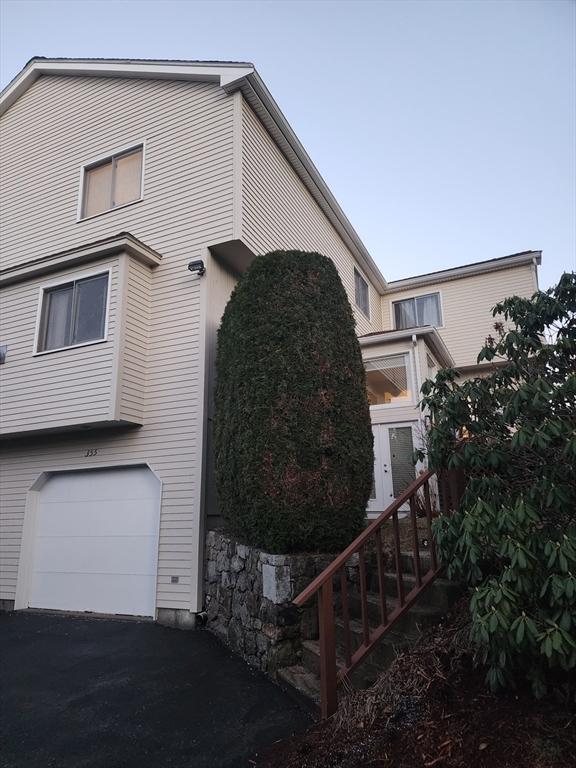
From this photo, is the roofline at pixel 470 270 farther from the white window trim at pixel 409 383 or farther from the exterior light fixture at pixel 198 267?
the exterior light fixture at pixel 198 267

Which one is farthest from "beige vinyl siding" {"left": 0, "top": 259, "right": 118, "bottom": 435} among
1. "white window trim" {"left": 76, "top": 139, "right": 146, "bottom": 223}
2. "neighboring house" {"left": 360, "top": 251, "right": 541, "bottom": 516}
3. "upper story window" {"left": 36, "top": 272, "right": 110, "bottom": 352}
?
"neighboring house" {"left": 360, "top": 251, "right": 541, "bottom": 516}

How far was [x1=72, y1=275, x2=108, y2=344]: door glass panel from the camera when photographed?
7125 mm

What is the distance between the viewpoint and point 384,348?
941 cm

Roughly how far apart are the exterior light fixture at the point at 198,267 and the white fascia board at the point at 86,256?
78 centimetres

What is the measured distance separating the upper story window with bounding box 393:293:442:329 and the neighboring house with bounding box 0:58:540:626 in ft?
14.2

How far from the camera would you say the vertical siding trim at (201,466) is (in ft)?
19.9

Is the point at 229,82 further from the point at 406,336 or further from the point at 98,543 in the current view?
the point at 98,543

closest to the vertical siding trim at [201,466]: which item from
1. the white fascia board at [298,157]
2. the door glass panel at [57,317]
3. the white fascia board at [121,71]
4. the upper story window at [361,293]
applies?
the door glass panel at [57,317]

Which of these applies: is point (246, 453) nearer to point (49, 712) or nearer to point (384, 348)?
point (49, 712)

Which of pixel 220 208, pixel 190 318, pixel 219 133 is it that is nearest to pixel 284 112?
pixel 219 133

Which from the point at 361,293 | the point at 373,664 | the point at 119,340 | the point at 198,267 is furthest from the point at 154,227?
the point at 373,664

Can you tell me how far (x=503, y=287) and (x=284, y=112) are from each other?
778cm

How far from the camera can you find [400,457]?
886 centimetres

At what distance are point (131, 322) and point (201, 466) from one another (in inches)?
95.4
